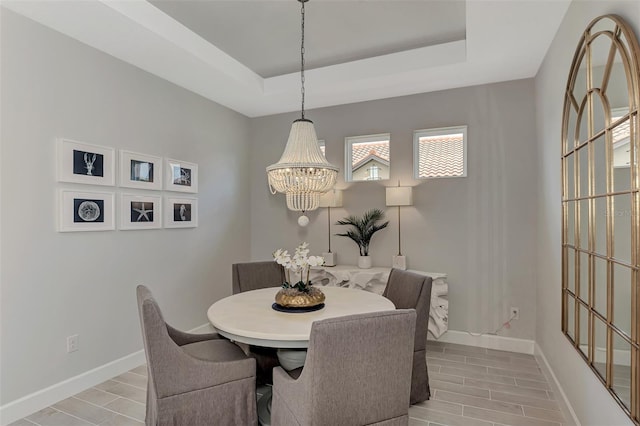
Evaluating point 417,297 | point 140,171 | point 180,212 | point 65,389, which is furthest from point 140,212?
point 417,297

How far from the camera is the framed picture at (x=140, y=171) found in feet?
10.1

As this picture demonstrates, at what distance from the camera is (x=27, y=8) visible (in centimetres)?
232

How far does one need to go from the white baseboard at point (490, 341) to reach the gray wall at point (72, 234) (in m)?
2.76

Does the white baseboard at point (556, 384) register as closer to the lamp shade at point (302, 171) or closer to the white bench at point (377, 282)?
the white bench at point (377, 282)

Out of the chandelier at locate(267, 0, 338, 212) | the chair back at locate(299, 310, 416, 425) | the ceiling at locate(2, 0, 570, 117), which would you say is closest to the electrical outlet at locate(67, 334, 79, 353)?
the chandelier at locate(267, 0, 338, 212)

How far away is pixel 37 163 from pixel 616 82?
136 inches

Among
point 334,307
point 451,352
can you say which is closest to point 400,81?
point 334,307

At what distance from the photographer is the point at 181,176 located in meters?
3.72

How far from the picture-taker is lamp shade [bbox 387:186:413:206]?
12.5 feet

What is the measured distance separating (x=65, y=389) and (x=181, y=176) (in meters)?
2.06

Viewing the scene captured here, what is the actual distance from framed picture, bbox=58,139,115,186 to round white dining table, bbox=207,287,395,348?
1485 millimetres

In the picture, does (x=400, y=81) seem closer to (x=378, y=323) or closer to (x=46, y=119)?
(x=378, y=323)

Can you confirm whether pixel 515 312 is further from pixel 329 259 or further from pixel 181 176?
pixel 181 176

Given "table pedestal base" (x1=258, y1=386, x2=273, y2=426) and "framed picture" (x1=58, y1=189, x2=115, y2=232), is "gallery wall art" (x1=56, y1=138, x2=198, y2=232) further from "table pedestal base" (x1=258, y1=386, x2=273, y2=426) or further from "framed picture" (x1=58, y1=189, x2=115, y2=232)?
"table pedestal base" (x1=258, y1=386, x2=273, y2=426)
